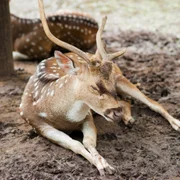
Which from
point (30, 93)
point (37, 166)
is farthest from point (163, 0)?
point (37, 166)

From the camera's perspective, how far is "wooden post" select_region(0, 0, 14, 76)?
5.93 m

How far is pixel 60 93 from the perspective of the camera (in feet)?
14.3

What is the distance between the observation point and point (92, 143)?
14.1 ft

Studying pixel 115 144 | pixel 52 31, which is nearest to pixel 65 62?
pixel 115 144

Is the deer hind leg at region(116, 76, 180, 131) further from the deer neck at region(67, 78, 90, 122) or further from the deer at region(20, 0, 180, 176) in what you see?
the deer neck at region(67, 78, 90, 122)

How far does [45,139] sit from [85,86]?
2.38 ft

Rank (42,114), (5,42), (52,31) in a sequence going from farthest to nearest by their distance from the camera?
(52,31) < (5,42) < (42,114)

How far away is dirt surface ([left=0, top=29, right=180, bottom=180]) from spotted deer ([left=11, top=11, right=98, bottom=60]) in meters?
0.65

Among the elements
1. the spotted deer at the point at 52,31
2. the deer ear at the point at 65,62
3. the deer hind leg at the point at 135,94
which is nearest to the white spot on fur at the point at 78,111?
the deer ear at the point at 65,62

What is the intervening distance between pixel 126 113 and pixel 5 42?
72.4 inches

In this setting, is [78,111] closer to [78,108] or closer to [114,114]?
[78,108]

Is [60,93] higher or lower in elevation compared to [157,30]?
higher

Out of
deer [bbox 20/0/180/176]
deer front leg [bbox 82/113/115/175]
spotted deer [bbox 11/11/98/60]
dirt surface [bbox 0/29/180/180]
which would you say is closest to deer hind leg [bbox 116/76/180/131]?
dirt surface [bbox 0/29/180/180]

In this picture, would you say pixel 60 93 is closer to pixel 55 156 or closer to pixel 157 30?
pixel 55 156
